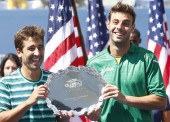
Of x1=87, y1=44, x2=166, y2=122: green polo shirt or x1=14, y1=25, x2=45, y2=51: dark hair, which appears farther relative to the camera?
x1=87, y1=44, x2=166, y2=122: green polo shirt

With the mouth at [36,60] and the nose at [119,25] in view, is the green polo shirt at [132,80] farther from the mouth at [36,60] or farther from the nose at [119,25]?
the mouth at [36,60]

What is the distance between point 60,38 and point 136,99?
7.50ft

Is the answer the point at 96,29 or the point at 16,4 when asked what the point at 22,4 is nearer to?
the point at 16,4

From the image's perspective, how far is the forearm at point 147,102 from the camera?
14.6ft

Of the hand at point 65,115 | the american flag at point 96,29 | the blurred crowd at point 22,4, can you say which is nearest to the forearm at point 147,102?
the hand at point 65,115

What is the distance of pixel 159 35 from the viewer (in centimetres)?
765

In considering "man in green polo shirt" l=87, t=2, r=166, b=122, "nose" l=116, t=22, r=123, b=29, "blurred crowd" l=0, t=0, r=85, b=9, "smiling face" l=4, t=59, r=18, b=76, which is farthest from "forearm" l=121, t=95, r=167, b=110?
"blurred crowd" l=0, t=0, r=85, b=9

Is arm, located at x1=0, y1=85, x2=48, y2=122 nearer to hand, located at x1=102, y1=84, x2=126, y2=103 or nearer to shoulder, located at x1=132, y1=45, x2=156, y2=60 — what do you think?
hand, located at x1=102, y1=84, x2=126, y2=103

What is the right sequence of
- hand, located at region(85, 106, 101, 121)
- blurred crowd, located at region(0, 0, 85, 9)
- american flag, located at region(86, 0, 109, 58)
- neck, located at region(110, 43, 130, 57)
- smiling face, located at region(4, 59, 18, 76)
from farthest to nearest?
blurred crowd, located at region(0, 0, 85, 9) → american flag, located at region(86, 0, 109, 58) → smiling face, located at region(4, 59, 18, 76) → neck, located at region(110, 43, 130, 57) → hand, located at region(85, 106, 101, 121)

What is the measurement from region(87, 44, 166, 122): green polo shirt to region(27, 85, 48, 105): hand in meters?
0.57

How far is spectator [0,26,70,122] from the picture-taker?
14.3ft

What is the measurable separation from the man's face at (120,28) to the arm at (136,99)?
0.37 m

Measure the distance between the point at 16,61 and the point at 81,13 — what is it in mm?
4765

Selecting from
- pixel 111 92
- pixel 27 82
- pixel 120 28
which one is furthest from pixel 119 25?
pixel 27 82
